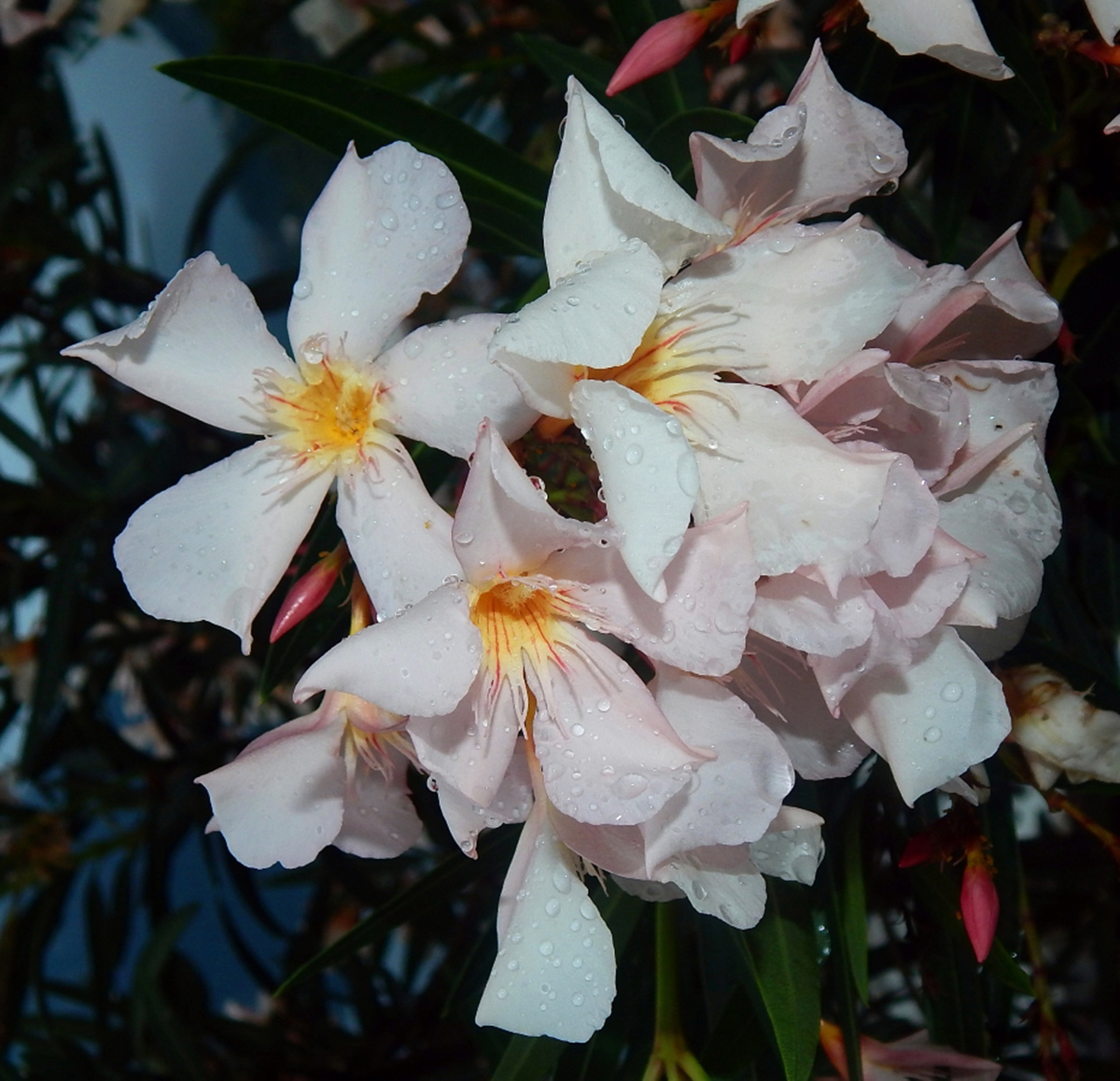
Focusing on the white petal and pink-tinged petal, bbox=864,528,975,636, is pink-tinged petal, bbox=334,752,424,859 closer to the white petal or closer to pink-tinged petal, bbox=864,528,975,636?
pink-tinged petal, bbox=864,528,975,636

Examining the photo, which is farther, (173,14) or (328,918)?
(173,14)

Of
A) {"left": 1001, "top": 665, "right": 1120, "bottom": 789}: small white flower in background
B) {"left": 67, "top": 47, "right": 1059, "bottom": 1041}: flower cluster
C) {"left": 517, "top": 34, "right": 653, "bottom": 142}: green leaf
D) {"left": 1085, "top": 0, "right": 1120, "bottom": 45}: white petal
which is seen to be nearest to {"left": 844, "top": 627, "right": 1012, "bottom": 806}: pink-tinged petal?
{"left": 67, "top": 47, "right": 1059, "bottom": 1041}: flower cluster

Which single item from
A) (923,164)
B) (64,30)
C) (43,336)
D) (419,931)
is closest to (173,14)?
(64,30)

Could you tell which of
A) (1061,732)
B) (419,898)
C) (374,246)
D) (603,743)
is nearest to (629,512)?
(603,743)

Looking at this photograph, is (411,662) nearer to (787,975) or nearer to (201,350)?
(201,350)

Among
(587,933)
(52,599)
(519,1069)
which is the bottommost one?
(519,1069)

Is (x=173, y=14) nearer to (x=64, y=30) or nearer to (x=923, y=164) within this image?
(x=64, y=30)
